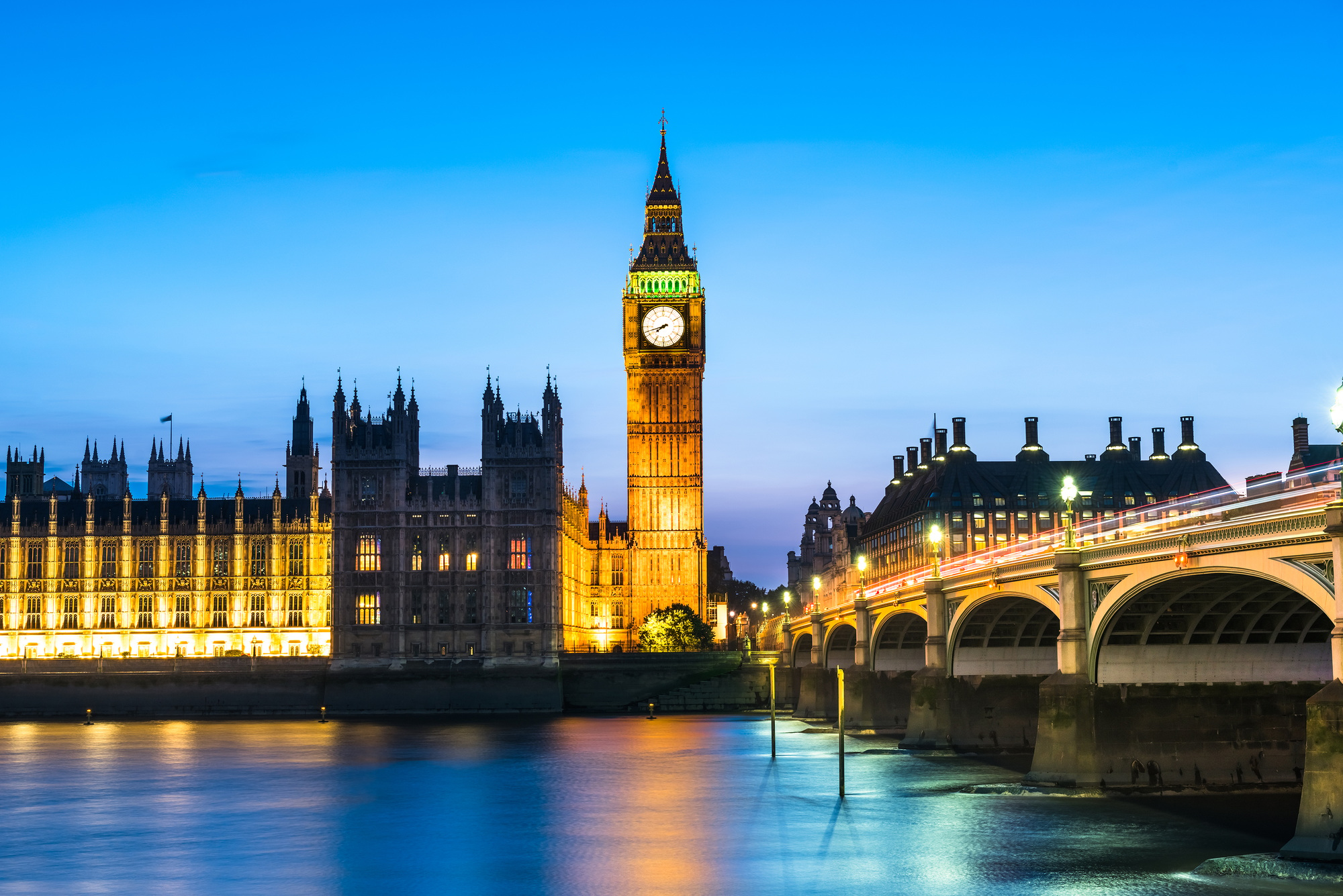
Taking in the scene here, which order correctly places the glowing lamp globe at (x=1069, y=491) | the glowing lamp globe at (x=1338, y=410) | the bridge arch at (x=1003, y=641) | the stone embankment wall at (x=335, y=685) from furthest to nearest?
the stone embankment wall at (x=335, y=685) < the bridge arch at (x=1003, y=641) < the glowing lamp globe at (x=1069, y=491) < the glowing lamp globe at (x=1338, y=410)

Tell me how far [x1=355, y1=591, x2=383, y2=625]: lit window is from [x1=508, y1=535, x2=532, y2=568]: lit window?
1268 cm

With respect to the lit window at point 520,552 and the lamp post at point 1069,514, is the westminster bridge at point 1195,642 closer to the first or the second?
the lamp post at point 1069,514

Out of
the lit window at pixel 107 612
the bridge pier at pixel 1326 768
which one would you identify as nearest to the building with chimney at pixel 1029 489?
the lit window at pixel 107 612

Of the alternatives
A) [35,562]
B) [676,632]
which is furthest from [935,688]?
[35,562]

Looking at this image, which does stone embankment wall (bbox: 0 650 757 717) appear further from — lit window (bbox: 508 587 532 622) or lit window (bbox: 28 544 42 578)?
lit window (bbox: 28 544 42 578)

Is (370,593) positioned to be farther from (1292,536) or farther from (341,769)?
(1292,536)

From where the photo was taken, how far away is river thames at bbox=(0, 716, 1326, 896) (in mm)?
36344

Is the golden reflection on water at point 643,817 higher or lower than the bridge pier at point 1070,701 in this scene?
lower

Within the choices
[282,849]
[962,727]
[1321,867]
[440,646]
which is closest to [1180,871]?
[1321,867]

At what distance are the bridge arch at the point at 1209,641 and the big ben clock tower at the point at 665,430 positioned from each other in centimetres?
12143

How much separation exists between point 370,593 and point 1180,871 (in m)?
114

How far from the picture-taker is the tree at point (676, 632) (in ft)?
502

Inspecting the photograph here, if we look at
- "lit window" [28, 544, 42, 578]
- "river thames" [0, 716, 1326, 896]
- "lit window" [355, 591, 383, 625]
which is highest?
"lit window" [28, 544, 42, 578]

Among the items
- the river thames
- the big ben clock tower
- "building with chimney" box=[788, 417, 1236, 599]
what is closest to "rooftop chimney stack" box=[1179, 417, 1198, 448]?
"building with chimney" box=[788, 417, 1236, 599]
